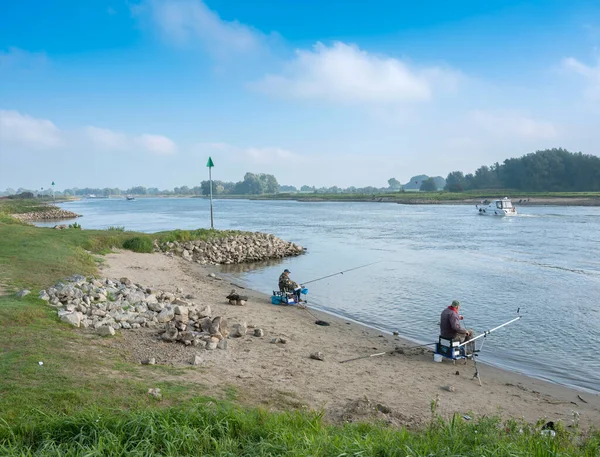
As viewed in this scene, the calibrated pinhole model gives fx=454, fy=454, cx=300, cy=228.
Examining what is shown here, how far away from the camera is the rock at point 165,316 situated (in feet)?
41.8

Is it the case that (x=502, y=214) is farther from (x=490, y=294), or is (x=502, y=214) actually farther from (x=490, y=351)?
(x=490, y=351)

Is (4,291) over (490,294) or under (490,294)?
over

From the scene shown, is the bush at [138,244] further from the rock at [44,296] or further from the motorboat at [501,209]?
the motorboat at [501,209]

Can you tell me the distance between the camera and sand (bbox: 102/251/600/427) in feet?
28.4

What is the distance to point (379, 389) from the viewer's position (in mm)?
9797

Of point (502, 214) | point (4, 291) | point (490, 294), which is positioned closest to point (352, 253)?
point (490, 294)

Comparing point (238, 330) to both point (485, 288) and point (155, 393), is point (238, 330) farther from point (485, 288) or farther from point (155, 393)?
point (485, 288)

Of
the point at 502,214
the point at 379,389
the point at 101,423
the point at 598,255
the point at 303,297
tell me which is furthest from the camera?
the point at 502,214

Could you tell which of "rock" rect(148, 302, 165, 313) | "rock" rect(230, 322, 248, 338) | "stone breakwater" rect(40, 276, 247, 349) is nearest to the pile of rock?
"stone breakwater" rect(40, 276, 247, 349)

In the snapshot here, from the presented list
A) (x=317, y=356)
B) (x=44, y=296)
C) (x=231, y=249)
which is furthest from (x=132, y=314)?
(x=231, y=249)

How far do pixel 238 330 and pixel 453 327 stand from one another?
584 centimetres

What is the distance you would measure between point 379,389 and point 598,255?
1175 inches

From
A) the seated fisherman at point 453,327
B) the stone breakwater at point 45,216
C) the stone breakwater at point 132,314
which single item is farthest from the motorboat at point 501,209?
the stone breakwater at point 45,216

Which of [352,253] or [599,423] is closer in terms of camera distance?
[599,423]
